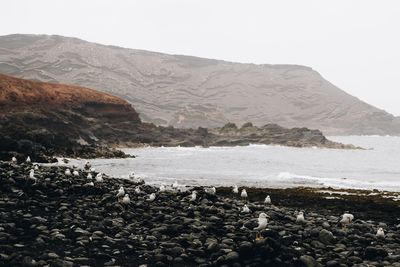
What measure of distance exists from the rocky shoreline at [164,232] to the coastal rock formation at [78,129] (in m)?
20.5

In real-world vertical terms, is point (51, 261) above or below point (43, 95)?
below

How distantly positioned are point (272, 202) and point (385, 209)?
477cm

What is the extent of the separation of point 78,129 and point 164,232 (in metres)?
57.4

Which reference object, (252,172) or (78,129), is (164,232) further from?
(78,129)

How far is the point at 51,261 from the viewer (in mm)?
9781

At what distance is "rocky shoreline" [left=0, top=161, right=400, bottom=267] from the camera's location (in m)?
10.6

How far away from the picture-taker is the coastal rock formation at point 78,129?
46.9m

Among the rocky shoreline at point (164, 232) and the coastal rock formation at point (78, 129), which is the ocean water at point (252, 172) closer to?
the coastal rock formation at point (78, 129)

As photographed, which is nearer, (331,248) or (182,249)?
(182,249)

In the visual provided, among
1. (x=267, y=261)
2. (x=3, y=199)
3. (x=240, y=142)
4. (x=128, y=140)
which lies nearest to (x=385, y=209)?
(x=267, y=261)

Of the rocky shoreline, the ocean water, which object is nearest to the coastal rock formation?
the ocean water

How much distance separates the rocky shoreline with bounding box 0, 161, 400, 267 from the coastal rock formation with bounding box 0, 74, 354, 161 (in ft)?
67.3

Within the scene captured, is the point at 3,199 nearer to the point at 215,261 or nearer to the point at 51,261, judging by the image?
the point at 51,261

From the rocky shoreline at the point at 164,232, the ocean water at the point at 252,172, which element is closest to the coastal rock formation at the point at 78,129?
the ocean water at the point at 252,172
